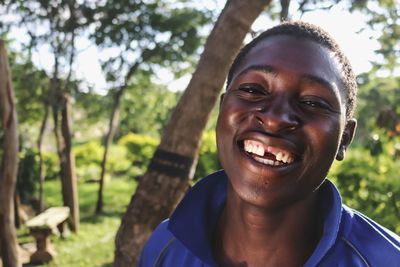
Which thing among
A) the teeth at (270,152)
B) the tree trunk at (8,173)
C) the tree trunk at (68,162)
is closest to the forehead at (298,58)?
the teeth at (270,152)

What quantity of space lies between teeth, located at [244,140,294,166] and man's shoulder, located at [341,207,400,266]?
315 mm

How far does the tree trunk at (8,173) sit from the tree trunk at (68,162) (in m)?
4.26

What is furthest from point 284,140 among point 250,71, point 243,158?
point 250,71

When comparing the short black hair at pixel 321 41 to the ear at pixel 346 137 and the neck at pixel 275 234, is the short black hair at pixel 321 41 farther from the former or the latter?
the neck at pixel 275 234

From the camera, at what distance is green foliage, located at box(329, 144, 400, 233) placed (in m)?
3.81

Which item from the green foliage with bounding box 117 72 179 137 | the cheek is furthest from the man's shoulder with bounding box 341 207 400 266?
the green foliage with bounding box 117 72 179 137

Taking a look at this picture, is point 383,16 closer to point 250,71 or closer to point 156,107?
point 250,71

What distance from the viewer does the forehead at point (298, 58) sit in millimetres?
1241

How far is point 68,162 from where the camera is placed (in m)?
10.9

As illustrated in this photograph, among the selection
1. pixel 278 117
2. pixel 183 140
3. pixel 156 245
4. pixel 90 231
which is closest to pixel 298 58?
pixel 278 117

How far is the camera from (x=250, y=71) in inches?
51.9

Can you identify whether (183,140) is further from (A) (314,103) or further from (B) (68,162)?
(B) (68,162)

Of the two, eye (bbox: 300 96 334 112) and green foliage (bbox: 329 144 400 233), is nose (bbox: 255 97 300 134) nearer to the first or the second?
eye (bbox: 300 96 334 112)

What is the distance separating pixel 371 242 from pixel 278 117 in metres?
0.44
